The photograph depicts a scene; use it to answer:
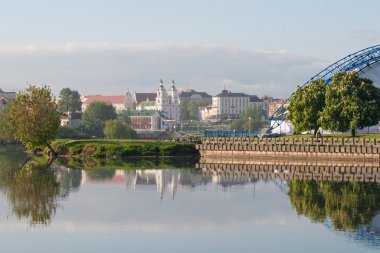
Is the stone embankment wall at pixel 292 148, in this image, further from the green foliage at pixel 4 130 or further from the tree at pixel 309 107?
the green foliage at pixel 4 130

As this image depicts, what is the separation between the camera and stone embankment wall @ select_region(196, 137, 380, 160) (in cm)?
10619

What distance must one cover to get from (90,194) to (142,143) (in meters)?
57.4

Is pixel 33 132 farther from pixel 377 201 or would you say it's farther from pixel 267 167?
pixel 377 201

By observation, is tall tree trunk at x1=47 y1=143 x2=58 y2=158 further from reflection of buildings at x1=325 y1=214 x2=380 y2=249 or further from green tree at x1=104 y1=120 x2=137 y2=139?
reflection of buildings at x1=325 y1=214 x2=380 y2=249

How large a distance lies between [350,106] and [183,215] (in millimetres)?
57687

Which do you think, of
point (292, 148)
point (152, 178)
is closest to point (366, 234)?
point (152, 178)

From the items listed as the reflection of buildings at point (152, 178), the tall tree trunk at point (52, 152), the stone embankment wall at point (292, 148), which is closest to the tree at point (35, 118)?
the tall tree trunk at point (52, 152)

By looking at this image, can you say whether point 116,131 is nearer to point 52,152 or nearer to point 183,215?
point 52,152

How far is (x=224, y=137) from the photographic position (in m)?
129

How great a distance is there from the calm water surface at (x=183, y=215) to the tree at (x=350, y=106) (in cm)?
2943

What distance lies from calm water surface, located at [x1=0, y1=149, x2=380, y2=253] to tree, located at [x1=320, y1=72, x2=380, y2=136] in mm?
29434

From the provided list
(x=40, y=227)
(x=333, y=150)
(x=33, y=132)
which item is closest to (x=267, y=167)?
(x=333, y=150)

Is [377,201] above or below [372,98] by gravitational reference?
below

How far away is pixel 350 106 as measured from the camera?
113062mm
